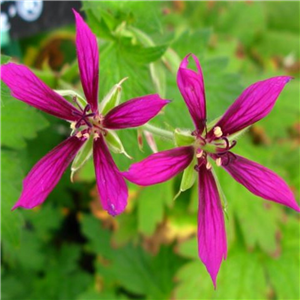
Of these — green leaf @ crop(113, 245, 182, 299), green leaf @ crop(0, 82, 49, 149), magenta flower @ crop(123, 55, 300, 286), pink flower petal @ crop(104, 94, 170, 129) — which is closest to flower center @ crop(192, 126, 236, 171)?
magenta flower @ crop(123, 55, 300, 286)

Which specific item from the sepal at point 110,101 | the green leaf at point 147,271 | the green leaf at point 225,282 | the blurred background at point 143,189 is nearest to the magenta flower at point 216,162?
the sepal at point 110,101

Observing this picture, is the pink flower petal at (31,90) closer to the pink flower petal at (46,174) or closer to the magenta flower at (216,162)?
the pink flower petal at (46,174)

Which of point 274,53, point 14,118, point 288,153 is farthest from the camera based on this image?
point 274,53

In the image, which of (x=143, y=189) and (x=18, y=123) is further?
(x=143, y=189)

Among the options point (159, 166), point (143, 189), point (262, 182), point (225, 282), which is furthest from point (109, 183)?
point (225, 282)

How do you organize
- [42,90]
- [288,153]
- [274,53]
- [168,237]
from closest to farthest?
[42,90] < [168,237] < [288,153] < [274,53]

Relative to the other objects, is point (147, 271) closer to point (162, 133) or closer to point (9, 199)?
point (9, 199)

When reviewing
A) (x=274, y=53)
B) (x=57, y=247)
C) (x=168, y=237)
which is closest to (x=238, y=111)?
(x=168, y=237)

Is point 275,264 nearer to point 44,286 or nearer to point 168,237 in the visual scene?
point 168,237
